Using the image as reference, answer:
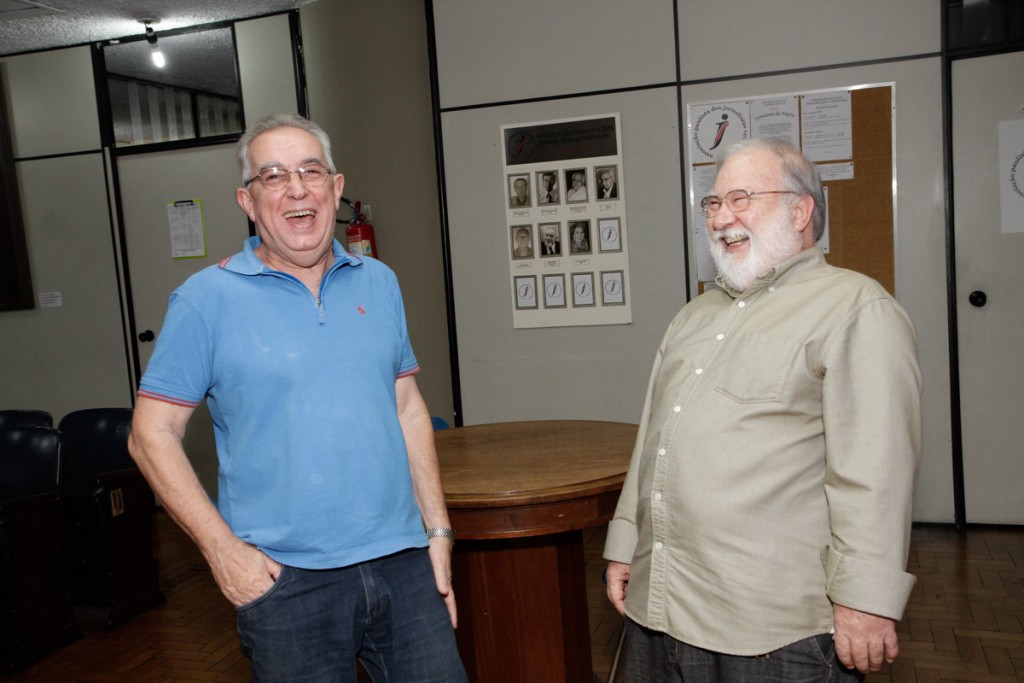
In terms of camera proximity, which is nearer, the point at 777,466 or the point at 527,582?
the point at 777,466

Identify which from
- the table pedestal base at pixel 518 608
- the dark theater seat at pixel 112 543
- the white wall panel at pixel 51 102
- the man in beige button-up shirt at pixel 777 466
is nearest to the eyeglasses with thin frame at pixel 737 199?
the man in beige button-up shirt at pixel 777 466

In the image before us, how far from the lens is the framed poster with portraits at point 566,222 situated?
4.18 meters

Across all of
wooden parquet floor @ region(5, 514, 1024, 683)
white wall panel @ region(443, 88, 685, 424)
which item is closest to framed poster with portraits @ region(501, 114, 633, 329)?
white wall panel @ region(443, 88, 685, 424)

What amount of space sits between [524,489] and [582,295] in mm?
2408

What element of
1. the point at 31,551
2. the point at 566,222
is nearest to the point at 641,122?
the point at 566,222

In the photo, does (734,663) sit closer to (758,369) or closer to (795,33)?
(758,369)

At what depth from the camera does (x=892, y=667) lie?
106 inches

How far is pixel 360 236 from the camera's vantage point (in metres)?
4.56

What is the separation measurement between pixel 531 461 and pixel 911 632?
174 centimetres

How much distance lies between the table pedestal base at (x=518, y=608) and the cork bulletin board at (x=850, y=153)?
93.5 inches

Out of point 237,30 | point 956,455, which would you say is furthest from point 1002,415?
point 237,30

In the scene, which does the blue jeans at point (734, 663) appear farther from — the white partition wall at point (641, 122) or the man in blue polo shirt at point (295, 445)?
the white partition wall at point (641, 122)

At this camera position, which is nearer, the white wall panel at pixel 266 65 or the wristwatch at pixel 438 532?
the wristwatch at pixel 438 532

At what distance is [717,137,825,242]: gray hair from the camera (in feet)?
4.98
